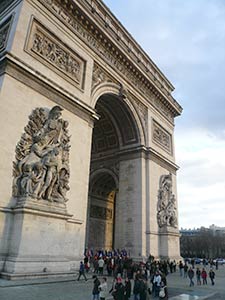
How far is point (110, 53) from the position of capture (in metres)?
18.2

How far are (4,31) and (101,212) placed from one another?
14.8 meters

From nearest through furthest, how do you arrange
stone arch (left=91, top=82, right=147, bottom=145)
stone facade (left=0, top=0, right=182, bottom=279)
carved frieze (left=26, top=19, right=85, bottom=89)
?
stone facade (left=0, top=0, right=182, bottom=279), carved frieze (left=26, top=19, right=85, bottom=89), stone arch (left=91, top=82, right=147, bottom=145)

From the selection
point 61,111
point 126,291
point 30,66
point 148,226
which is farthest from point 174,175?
point 126,291

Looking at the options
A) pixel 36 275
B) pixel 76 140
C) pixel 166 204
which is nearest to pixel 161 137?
pixel 166 204

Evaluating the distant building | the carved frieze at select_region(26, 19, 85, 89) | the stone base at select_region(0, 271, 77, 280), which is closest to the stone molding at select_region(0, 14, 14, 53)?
the carved frieze at select_region(26, 19, 85, 89)

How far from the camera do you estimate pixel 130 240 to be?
18.0 meters

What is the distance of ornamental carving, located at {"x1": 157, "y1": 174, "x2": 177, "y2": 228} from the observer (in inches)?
774

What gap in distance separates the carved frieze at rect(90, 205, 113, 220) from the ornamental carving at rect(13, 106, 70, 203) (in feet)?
32.7

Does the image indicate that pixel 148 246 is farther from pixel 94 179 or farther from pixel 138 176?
pixel 94 179

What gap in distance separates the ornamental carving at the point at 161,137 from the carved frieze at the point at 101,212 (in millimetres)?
6969

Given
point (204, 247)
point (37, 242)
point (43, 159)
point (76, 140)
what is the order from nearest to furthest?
point (37, 242)
point (43, 159)
point (76, 140)
point (204, 247)

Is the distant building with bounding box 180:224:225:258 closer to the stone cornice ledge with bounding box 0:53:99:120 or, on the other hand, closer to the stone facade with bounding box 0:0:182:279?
the stone facade with bounding box 0:0:182:279

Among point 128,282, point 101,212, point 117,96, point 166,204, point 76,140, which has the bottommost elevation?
point 128,282

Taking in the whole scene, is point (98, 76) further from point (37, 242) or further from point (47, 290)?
point (47, 290)
